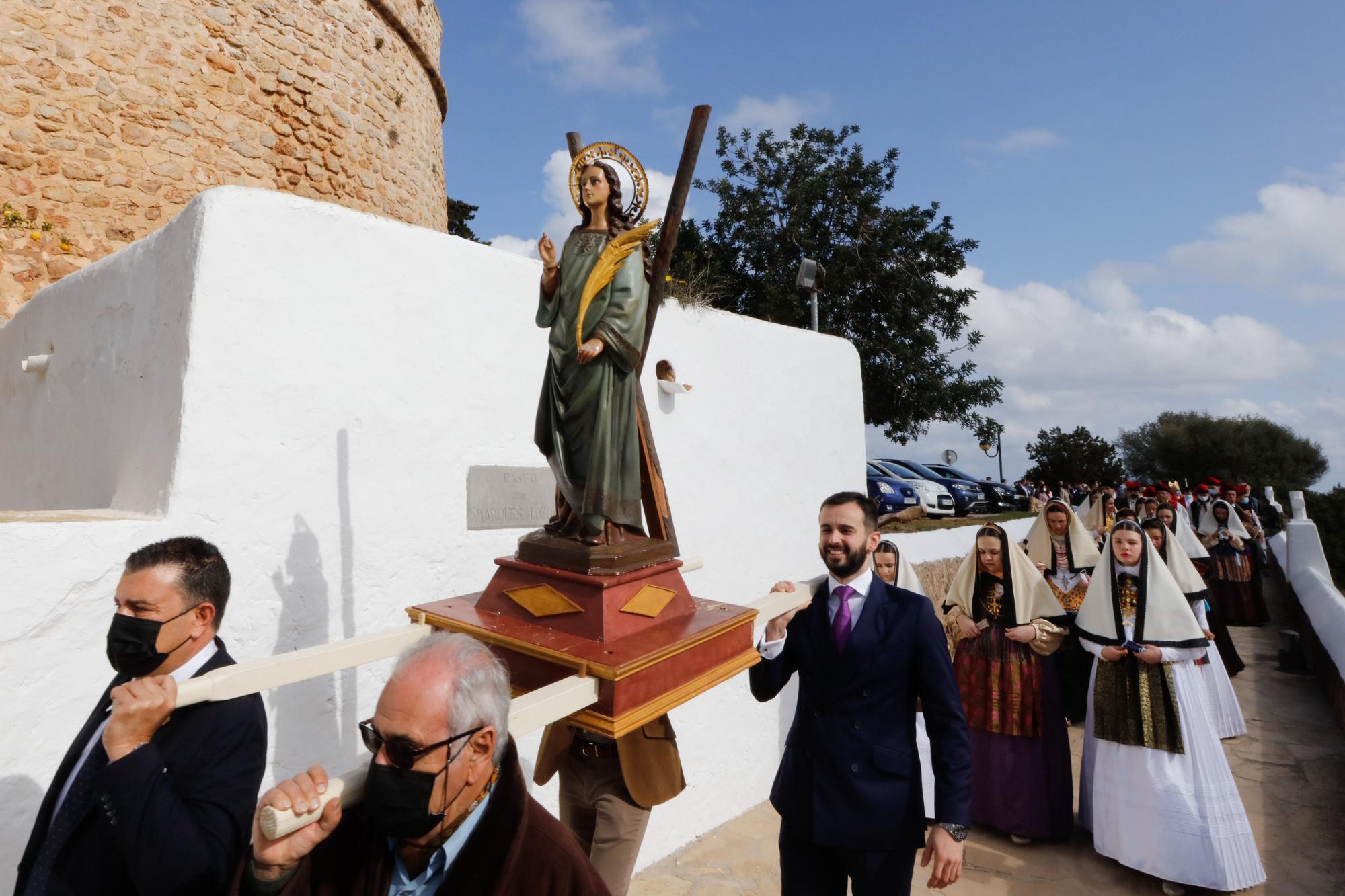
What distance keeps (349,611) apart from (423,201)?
8.85 m

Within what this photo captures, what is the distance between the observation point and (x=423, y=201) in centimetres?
1060

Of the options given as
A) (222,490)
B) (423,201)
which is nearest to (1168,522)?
(222,490)

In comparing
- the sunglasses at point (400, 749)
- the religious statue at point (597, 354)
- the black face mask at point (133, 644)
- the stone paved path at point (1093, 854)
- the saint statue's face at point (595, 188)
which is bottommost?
the stone paved path at point (1093, 854)

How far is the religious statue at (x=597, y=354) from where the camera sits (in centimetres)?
209

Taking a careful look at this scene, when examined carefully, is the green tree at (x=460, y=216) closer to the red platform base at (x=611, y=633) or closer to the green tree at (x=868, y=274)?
the green tree at (x=868, y=274)

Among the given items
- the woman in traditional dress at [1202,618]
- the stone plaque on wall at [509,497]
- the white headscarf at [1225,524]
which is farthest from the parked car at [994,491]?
the stone plaque on wall at [509,497]

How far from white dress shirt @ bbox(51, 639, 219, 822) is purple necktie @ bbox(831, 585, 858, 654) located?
1855 millimetres

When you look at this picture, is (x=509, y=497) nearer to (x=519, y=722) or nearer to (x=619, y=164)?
(x=619, y=164)

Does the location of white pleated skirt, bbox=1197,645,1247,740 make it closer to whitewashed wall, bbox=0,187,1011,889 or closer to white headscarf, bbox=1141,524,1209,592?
white headscarf, bbox=1141,524,1209,592

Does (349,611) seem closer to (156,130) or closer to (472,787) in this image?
(472,787)

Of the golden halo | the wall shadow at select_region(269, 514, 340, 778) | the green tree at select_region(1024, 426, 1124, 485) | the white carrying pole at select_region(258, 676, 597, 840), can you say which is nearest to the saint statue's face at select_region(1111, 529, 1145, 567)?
the golden halo

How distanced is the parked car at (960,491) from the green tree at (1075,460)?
6.88 meters

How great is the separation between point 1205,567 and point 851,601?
334 inches

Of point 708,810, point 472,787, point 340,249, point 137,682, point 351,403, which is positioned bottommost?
point 708,810
